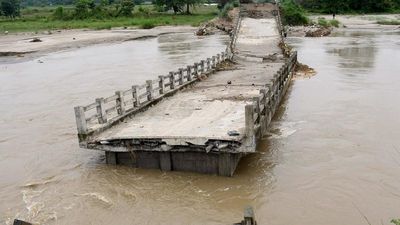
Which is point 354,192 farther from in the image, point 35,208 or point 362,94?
point 362,94

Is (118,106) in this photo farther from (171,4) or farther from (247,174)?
(171,4)

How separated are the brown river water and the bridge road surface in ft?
2.83

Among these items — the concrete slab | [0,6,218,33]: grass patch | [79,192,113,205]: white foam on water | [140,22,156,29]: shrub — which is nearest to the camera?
[79,192,113,205]: white foam on water

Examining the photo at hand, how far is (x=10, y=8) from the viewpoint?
82188mm

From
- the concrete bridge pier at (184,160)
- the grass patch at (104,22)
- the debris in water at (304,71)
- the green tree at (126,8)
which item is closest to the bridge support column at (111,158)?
the concrete bridge pier at (184,160)

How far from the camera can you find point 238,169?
1025 centimetres

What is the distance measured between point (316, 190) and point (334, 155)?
224cm

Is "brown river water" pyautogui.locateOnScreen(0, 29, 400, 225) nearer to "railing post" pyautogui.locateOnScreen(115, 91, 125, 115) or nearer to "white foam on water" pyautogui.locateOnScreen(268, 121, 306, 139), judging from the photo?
"white foam on water" pyautogui.locateOnScreen(268, 121, 306, 139)

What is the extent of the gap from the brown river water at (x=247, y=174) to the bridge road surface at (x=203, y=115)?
0.86 m

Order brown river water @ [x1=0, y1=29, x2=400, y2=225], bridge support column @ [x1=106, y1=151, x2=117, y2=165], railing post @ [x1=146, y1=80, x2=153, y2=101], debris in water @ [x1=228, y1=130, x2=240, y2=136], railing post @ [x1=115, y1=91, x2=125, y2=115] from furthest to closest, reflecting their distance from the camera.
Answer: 1. railing post @ [x1=146, y1=80, x2=153, y2=101]
2. railing post @ [x1=115, y1=91, x2=125, y2=115]
3. bridge support column @ [x1=106, y1=151, x2=117, y2=165]
4. debris in water @ [x1=228, y1=130, x2=240, y2=136]
5. brown river water @ [x1=0, y1=29, x2=400, y2=225]

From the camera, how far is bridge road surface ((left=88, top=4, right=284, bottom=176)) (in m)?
9.69

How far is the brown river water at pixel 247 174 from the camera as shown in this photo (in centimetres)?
850

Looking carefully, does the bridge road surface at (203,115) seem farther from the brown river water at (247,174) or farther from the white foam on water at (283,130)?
the white foam on water at (283,130)

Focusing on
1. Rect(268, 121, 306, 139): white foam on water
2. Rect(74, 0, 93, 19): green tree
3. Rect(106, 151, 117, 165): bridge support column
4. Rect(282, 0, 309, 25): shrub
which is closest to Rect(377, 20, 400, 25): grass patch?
Rect(282, 0, 309, 25): shrub
